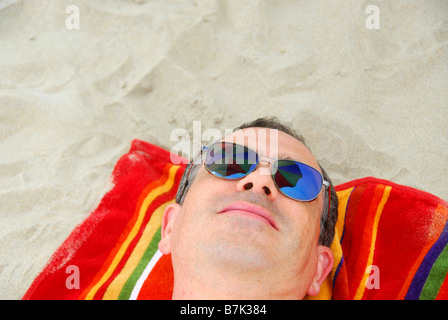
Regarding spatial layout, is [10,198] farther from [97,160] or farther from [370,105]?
[370,105]

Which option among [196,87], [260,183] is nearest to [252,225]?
[260,183]

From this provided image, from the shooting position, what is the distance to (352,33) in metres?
3.02

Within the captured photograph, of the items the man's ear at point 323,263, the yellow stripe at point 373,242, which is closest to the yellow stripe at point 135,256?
the man's ear at point 323,263

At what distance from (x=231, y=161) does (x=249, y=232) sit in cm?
38

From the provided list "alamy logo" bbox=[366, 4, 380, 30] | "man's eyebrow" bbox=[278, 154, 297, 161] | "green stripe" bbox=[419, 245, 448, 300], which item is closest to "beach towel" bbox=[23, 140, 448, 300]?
"green stripe" bbox=[419, 245, 448, 300]

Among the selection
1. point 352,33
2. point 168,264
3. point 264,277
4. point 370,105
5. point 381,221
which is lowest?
point 168,264

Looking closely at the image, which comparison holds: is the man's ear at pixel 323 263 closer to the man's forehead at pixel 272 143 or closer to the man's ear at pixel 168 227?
the man's forehead at pixel 272 143

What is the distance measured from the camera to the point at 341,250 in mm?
2000

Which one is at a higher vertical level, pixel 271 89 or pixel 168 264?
pixel 271 89

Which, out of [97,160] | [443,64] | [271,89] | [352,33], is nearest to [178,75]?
[271,89]

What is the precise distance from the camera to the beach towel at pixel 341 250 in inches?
74.0

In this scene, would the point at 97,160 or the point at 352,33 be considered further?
the point at 352,33

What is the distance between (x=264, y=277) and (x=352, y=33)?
2.27m

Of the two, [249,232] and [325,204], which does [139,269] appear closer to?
[249,232]
